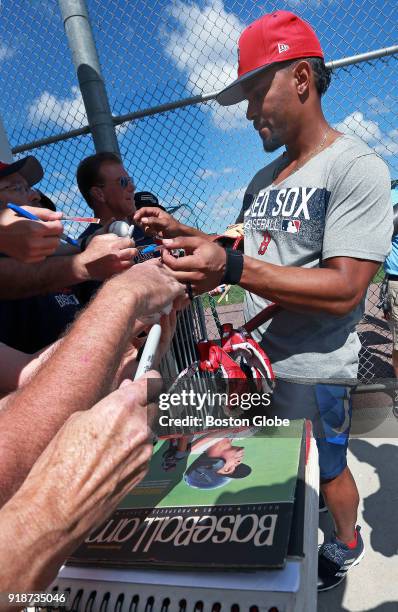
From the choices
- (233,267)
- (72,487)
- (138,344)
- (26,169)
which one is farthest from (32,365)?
(26,169)

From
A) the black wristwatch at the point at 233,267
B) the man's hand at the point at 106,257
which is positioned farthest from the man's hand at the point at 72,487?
the man's hand at the point at 106,257

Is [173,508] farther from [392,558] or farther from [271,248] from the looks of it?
[392,558]

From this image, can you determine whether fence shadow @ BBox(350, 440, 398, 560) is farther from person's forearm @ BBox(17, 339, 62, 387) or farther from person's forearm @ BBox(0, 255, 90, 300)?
person's forearm @ BBox(0, 255, 90, 300)

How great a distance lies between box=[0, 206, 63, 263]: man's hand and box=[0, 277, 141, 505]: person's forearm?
1.64 feet

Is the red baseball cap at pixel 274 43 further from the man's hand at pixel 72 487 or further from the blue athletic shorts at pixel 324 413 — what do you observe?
the man's hand at pixel 72 487

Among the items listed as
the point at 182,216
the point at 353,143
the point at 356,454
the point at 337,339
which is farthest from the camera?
the point at 356,454

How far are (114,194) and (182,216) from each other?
2.96 ft

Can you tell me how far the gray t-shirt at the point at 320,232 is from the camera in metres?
1.55

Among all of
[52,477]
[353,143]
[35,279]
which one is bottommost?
[52,477]

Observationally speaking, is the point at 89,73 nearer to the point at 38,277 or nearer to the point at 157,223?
the point at 157,223

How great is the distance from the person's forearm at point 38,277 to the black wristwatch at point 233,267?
2.53 feet

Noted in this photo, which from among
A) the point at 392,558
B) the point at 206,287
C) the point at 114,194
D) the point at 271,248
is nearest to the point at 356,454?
the point at 392,558

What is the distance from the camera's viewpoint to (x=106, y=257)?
1757 mm

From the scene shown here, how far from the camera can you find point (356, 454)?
294 cm
